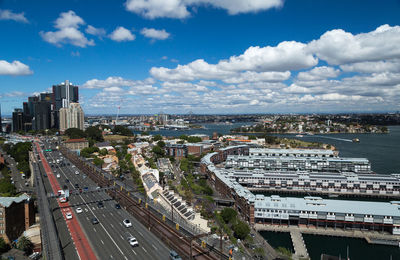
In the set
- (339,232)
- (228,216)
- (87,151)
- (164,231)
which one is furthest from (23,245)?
(87,151)

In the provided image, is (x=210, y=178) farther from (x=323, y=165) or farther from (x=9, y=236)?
(x=9, y=236)

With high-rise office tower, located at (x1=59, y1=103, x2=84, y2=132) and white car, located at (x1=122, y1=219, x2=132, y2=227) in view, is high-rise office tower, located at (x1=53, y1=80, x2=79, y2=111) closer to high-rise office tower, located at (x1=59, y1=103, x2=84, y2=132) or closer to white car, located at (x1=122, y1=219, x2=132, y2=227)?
high-rise office tower, located at (x1=59, y1=103, x2=84, y2=132)

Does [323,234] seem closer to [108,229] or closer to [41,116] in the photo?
[108,229]

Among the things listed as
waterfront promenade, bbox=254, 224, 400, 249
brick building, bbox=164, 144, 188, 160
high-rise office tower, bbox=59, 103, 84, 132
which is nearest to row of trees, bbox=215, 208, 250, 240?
waterfront promenade, bbox=254, 224, 400, 249

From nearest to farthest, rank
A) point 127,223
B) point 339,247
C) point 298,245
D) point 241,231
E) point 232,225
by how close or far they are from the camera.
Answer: point 127,223 < point 241,231 < point 298,245 < point 339,247 < point 232,225

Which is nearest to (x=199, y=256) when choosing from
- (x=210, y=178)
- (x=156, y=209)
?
(x=156, y=209)

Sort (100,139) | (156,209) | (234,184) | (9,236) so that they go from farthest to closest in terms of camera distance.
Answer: (100,139), (234,184), (156,209), (9,236)
